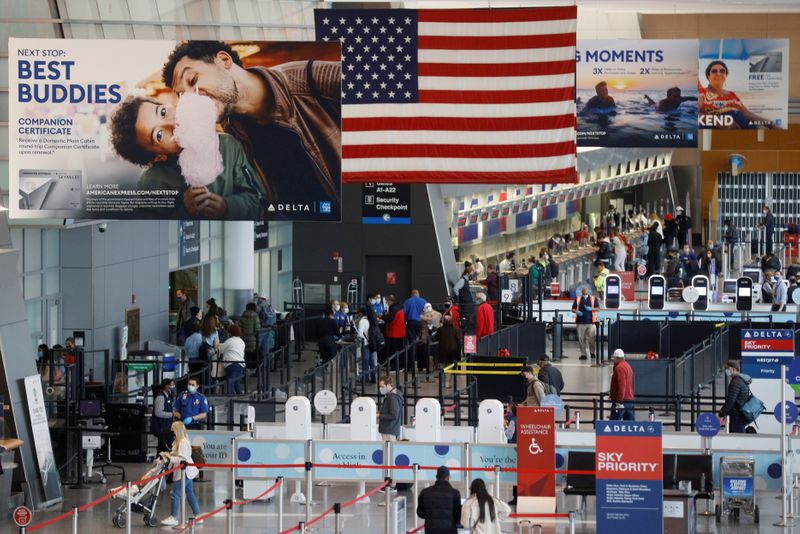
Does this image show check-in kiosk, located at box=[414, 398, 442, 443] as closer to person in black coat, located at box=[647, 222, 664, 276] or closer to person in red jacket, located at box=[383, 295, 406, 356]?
person in red jacket, located at box=[383, 295, 406, 356]

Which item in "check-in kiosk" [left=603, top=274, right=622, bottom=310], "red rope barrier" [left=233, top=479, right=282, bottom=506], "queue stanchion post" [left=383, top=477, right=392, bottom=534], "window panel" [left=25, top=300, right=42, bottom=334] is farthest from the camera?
"check-in kiosk" [left=603, top=274, right=622, bottom=310]

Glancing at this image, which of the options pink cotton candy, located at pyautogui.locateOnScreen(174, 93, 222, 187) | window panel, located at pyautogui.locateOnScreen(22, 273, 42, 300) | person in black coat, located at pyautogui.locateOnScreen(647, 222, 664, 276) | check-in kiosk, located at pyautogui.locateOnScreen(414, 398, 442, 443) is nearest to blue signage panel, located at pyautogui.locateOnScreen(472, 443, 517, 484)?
check-in kiosk, located at pyautogui.locateOnScreen(414, 398, 442, 443)

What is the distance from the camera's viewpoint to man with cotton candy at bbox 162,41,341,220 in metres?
19.7

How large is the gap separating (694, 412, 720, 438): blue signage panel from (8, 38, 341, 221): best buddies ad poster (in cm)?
490

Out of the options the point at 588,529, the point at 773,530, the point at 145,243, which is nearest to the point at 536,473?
the point at 588,529

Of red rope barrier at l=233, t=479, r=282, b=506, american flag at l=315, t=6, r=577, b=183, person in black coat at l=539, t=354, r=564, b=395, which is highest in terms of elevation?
american flag at l=315, t=6, r=577, b=183

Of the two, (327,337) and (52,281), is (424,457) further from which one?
(327,337)

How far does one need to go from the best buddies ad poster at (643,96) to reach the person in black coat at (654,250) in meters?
8.76

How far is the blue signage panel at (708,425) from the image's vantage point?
18.2 metres

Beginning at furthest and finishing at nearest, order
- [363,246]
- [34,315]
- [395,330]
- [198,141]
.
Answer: [363,246] → [395,330] → [34,315] → [198,141]

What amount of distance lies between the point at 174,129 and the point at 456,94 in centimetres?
355

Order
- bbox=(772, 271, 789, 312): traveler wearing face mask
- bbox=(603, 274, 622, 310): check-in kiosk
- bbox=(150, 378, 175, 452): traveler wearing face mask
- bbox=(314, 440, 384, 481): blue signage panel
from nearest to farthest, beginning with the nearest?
1. bbox=(314, 440, 384, 481): blue signage panel
2. bbox=(150, 378, 175, 452): traveler wearing face mask
3. bbox=(772, 271, 789, 312): traveler wearing face mask
4. bbox=(603, 274, 622, 310): check-in kiosk

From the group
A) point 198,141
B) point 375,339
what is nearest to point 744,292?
point 375,339

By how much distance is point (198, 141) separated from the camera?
19656 mm
